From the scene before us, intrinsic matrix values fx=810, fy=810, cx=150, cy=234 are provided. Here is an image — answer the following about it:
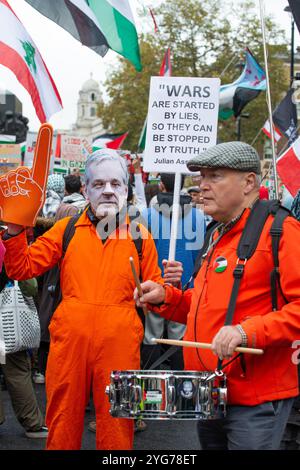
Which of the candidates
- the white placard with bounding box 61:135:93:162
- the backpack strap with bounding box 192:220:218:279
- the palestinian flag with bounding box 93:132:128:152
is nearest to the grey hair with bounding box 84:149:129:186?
the backpack strap with bounding box 192:220:218:279

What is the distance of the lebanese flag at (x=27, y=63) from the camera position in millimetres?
5754

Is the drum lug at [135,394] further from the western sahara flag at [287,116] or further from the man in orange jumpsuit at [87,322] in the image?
the western sahara flag at [287,116]

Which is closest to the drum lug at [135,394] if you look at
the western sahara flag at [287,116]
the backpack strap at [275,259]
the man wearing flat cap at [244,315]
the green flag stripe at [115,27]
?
Answer: the man wearing flat cap at [244,315]

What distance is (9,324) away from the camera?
594 cm

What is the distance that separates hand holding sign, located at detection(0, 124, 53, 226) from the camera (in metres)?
4.05

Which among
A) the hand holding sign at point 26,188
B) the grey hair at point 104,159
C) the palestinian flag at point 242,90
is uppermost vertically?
the palestinian flag at point 242,90

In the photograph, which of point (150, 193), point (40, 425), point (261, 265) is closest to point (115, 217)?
point (261, 265)

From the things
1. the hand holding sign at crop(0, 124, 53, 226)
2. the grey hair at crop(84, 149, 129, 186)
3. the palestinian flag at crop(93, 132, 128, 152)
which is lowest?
the hand holding sign at crop(0, 124, 53, 226)

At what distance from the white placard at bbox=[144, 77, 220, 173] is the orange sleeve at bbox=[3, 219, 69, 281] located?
1006 mm

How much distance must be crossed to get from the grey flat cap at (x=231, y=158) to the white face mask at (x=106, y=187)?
1.01 m

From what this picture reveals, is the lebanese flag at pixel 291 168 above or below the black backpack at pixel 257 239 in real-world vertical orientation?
above

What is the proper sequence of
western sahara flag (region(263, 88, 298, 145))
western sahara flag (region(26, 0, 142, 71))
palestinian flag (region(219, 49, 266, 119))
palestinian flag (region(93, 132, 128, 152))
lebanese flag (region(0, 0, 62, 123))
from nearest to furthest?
lebanese flag (region(0, 0, 62, 123)) → western sahara flag (region(26, 0, 142, 71)) → western sahara flag (region(263, 88, 298, 145)) → palestinian flag (region(93, 132, 128, 152)) → palestinian flag (region(219, 49, 266, 119))

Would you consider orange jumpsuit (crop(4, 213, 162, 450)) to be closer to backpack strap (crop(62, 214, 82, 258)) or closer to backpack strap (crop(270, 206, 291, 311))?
backpack strap (crop(62, 214, 82, 258))

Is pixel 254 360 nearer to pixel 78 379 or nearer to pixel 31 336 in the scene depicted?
pixel 78 379
